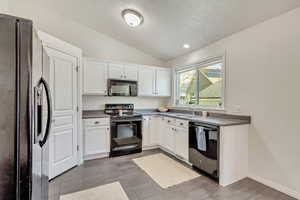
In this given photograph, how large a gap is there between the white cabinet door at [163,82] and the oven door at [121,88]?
28.9 inches

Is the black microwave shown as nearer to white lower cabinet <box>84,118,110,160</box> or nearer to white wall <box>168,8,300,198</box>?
white lower cabinet <box>84,118,110,160</box>

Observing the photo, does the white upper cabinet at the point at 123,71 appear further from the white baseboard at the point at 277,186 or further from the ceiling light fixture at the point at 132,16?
the white baseboard at the point at 277,186

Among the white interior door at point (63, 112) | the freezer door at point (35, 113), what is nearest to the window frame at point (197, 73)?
the white interior door at point (63, 112)

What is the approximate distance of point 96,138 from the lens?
3.12 metres

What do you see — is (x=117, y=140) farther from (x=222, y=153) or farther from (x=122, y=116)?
(x=222, y=153)

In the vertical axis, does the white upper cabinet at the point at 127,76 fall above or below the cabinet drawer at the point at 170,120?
above

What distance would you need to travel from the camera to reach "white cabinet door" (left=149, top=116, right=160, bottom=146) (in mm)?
3750

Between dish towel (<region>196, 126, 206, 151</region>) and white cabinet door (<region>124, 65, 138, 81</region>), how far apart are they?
2.06 metres

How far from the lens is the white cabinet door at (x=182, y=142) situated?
2.90m

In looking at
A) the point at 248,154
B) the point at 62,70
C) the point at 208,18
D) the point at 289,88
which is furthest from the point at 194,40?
the point at 62,70

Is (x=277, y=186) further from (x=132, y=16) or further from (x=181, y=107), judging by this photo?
(x=132, y=16)

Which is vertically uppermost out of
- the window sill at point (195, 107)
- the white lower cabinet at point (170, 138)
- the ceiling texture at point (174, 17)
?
the ceiling texture at point (174, 17)

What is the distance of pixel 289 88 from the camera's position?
2.03m

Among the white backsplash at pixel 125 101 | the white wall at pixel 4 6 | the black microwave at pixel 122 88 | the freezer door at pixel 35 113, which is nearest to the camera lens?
the freezer door at pixel 35 113
